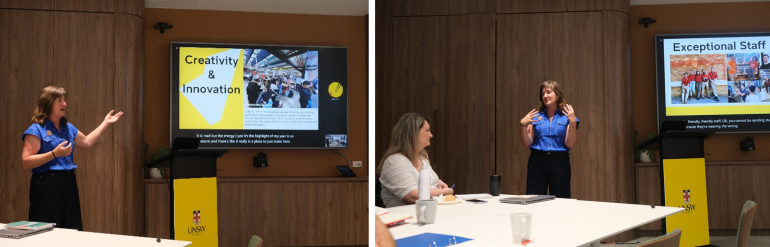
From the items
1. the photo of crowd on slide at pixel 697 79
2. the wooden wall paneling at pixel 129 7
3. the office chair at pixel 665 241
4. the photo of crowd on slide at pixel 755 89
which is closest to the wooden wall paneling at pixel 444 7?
the photo of crowd on slide at pixel 697 79

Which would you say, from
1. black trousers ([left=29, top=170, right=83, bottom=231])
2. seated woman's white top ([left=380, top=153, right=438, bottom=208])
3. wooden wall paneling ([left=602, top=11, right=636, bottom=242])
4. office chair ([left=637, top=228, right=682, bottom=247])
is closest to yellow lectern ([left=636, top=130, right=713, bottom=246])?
wooden wall paneling ([left=602, top=11, right=636, bottom=242])

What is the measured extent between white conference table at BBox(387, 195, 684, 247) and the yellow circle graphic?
2531 mm

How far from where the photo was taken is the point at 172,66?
14.8ft

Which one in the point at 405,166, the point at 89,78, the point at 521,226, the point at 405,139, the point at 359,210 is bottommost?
the point at 359,210

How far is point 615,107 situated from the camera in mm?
4285

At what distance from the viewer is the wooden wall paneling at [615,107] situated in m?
4.25

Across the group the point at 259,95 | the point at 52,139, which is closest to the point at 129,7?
the point at 259,95

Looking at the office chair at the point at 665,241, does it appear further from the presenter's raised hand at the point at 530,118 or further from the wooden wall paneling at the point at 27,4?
the wooden wall paneling at the point at 27,4

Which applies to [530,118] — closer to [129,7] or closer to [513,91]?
[513,91]

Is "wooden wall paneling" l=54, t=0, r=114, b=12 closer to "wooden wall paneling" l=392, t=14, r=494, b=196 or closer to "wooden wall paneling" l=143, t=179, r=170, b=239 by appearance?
"wooden wall paneling" l=143, t=179, r=170, b=239

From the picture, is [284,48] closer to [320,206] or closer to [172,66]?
[172,66]

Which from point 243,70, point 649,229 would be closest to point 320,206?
point 243,70

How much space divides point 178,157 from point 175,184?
6.1 inches

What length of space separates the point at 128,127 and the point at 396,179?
2.74m
